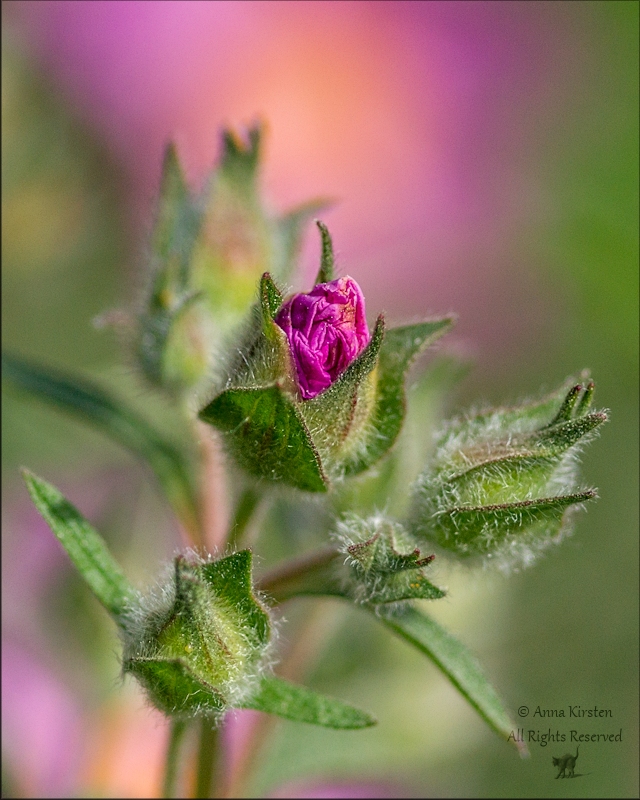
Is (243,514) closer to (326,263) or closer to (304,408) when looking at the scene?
(304,408)

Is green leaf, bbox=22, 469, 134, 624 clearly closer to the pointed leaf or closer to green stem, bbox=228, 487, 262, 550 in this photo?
green stem, bbox=228, 487, 262, 550

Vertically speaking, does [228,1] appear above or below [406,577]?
above

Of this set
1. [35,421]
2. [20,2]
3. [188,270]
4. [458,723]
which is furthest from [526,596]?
[20,2]

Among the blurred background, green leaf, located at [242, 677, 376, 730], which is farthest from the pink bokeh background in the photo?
green leaf, located at [242, 677, 376, 730]

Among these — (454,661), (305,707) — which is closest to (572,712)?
(454,661)

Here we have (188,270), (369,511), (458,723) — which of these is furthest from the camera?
(458,723)

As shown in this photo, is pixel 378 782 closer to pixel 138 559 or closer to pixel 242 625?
pixel 138 559

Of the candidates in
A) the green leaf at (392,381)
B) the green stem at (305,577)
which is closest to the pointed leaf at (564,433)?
the green leaf at (392,381)
